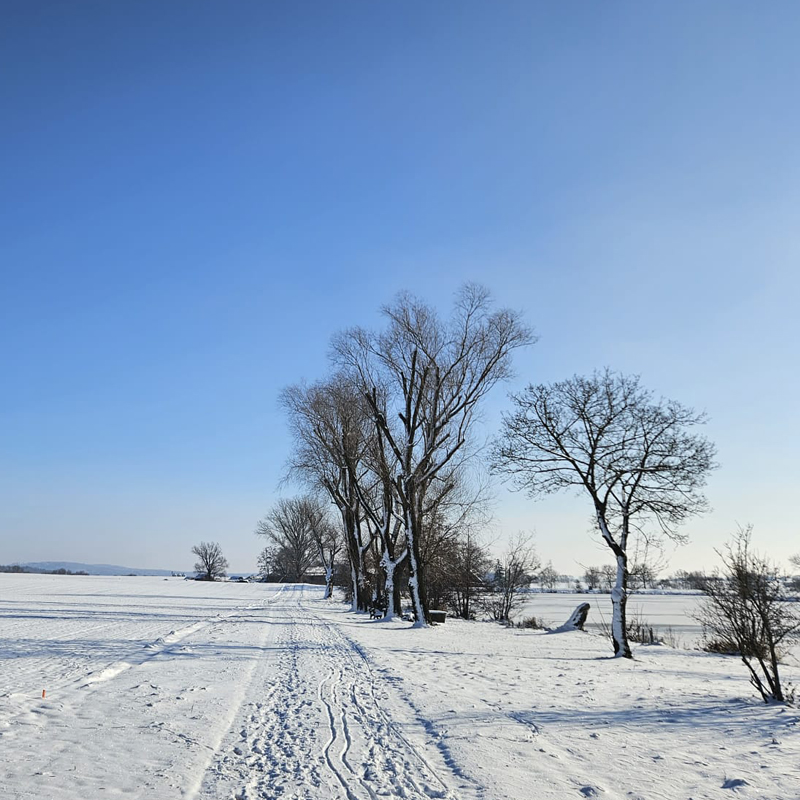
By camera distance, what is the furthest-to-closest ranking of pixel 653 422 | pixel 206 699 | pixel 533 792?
pixel 653 422 < pixel 206 699 < pixel 533 792

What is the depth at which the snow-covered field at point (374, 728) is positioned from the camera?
5164 millimetres

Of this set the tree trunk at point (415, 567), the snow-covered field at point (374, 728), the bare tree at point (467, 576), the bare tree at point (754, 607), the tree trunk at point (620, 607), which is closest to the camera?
the snow-covered field at point (374, 728)

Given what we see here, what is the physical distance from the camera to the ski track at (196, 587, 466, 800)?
499cm

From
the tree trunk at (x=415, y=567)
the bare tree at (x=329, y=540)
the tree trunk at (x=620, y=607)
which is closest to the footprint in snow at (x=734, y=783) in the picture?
the tree trunk at (x=620, y=607)

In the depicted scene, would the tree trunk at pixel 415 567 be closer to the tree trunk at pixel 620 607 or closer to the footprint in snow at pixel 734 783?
the tree trunk at pixel 620 607

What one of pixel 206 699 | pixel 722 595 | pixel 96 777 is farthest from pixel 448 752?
pixel 722 595

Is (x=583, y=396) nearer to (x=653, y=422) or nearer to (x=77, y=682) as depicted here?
(x=653, y=422)

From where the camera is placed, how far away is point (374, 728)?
23.1 ft

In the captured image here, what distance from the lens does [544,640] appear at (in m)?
19.7

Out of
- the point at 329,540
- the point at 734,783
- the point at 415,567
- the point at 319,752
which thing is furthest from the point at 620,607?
the point at 329,540

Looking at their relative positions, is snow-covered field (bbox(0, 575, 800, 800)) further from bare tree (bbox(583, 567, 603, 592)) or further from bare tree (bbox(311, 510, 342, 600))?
bare tree (bbox(311, 510, 342, 600))

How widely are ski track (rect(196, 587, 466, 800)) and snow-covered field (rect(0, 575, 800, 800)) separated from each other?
0.08ft

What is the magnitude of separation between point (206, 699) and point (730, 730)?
21.6 feet

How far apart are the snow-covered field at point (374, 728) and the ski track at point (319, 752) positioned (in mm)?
25
